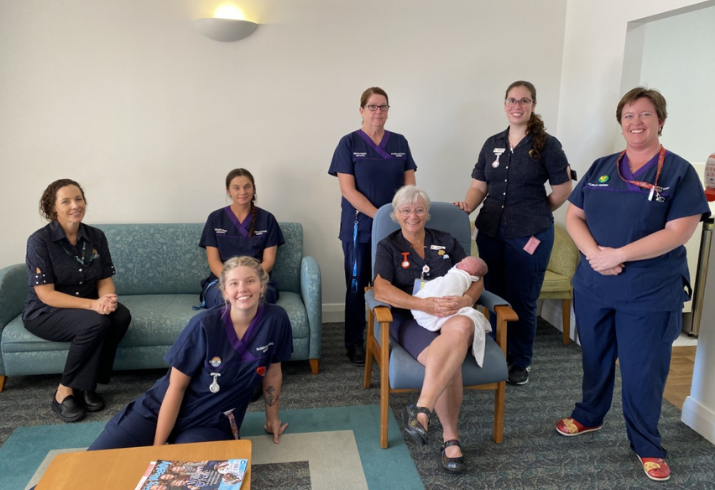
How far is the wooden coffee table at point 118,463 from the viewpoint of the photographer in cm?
152

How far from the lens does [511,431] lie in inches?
104

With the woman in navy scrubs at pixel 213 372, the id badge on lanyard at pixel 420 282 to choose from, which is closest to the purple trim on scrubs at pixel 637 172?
the id badge on lanyard at pixel 420 282

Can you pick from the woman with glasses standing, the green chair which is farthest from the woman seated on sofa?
the green chair

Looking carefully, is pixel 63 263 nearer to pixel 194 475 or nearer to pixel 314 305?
pixel 314 305

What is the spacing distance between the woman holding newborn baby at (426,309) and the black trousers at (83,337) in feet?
4.52

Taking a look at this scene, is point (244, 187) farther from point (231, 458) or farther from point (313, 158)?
point (231, 458)

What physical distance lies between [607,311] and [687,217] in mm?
492

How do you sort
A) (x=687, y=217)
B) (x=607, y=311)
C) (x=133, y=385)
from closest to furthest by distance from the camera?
(x=687, y=217), (x=607, y=311), (x=133, y=385)

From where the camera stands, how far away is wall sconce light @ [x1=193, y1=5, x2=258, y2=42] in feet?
11.3

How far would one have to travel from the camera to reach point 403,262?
2629 millimetres

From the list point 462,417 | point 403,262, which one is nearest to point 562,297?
point 462,417

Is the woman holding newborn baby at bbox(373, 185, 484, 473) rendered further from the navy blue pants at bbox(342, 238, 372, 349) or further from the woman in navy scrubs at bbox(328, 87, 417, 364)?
the navy blue pants at bbox(342, 238, 372, 349)

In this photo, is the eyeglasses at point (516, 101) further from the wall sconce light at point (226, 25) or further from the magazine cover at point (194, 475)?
the magazine cover at point (194, 475)

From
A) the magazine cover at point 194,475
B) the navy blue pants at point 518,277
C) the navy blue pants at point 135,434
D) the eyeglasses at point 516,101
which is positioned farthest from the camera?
the navy blue pants at point 518,277
